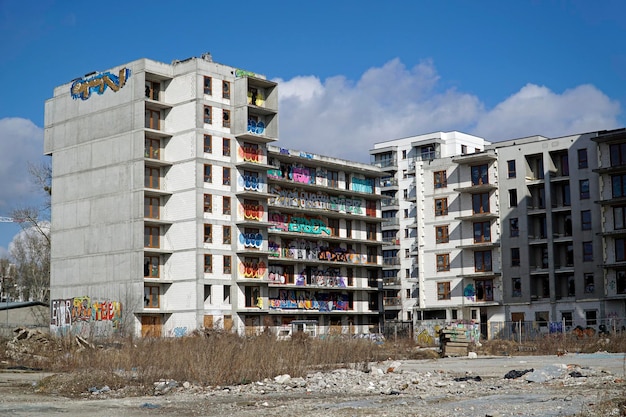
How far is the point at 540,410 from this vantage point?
22.1m

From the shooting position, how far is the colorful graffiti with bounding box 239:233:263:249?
84.4m

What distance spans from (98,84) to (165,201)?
13146mm

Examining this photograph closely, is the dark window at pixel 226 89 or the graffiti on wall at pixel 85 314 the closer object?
the graffiti on wall at pixel 85 314

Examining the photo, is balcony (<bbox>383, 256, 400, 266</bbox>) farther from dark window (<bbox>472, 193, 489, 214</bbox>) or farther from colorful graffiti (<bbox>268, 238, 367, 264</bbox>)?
dark window (<bbox>472, 193, 489, 214</bbox>)

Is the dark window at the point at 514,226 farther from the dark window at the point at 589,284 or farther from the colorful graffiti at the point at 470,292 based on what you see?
the dark window at the point at 589,284

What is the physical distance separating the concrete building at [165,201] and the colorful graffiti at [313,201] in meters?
1.47

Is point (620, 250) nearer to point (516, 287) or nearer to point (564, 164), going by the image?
point (564, 164)

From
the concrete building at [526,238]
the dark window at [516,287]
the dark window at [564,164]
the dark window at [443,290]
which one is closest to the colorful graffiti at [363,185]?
the concrete building at [526,238]

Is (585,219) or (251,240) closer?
(585,219)

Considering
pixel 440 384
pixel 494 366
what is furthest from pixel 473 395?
pixel 494 366

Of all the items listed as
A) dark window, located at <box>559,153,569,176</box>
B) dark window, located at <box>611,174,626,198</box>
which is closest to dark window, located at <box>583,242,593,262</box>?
dark window, located at <box>611,174,626,198</box>

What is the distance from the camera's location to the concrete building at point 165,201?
79375 millimetres

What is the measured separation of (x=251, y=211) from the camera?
85500 mm

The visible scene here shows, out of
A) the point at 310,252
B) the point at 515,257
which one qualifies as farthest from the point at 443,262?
the point at 310,252
